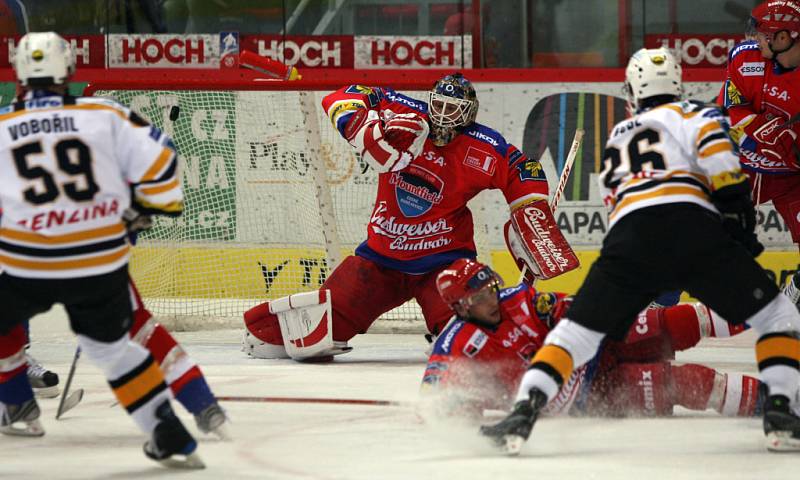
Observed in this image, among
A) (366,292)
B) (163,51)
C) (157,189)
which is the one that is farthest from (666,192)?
(163,51)

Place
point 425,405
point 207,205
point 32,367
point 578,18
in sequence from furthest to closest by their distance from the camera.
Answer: point 578,18
point 207,205
point 32,367
point 425,405

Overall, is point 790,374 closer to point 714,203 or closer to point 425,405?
point 714,203

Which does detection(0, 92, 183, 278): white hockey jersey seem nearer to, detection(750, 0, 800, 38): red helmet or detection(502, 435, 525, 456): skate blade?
detection(502, 435, 525, 456): skate blade

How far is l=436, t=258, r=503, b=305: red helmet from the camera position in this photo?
390 centimetres

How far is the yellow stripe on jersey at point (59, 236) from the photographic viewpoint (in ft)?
10.4

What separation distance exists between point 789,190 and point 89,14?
4261 millimetres

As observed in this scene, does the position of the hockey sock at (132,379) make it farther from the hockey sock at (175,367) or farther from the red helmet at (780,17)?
the red helmet at (780,17)

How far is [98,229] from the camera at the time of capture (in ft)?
10.5

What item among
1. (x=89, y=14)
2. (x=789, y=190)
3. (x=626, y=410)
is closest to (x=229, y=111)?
(x=89, y=14)

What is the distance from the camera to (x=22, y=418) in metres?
3.74

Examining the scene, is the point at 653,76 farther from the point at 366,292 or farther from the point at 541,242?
the point at 366,292

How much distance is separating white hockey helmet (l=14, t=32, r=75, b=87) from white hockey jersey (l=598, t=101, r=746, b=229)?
4.74 feet

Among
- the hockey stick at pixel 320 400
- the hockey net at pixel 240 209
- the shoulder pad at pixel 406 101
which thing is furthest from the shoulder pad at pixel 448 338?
the hockey net at pixel 240 209

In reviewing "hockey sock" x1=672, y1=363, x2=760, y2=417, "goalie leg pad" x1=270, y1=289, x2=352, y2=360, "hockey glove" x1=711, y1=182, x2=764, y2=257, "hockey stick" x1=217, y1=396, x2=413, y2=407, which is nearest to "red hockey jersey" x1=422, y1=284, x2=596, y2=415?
"hockey sock" x1=672, y1=363, x2=760, y2=417
